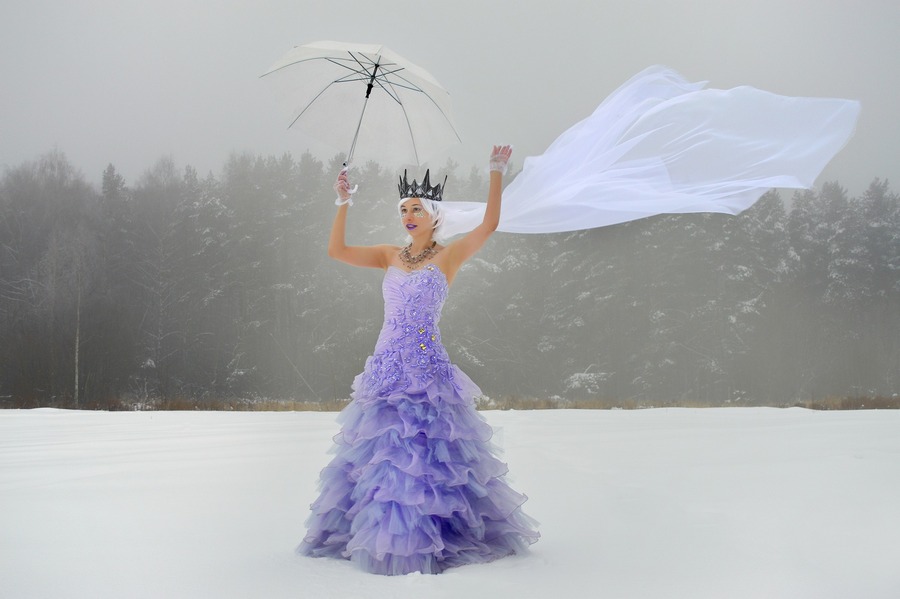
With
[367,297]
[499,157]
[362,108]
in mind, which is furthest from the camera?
[367,297]

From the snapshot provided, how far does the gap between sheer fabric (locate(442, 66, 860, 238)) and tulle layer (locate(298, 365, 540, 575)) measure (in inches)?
33.2

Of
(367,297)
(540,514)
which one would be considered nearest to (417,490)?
(540,514)

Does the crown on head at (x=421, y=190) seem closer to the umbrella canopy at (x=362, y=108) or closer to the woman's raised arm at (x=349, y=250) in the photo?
the woman's raised arm at (x=349, y=250)

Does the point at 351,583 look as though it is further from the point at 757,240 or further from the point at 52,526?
the point at 757,240

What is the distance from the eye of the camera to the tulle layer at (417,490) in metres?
2.80

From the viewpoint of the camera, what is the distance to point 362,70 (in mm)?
3656

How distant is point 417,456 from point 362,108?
5.65ft

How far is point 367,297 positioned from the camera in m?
12.2

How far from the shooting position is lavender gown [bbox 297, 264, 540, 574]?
2.81 meters

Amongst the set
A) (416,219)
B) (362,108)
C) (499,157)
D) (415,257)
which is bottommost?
(415,257)

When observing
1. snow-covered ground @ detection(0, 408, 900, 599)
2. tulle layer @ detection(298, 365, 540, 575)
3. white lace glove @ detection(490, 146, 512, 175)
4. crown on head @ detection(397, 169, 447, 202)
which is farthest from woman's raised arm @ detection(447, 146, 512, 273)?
snow-covered ground @ detection(0, 408, 900, 599)

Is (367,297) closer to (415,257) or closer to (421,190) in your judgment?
(421,190)

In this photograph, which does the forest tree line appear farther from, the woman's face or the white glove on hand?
the woman's face

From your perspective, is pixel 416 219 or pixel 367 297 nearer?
pixel 416 219
